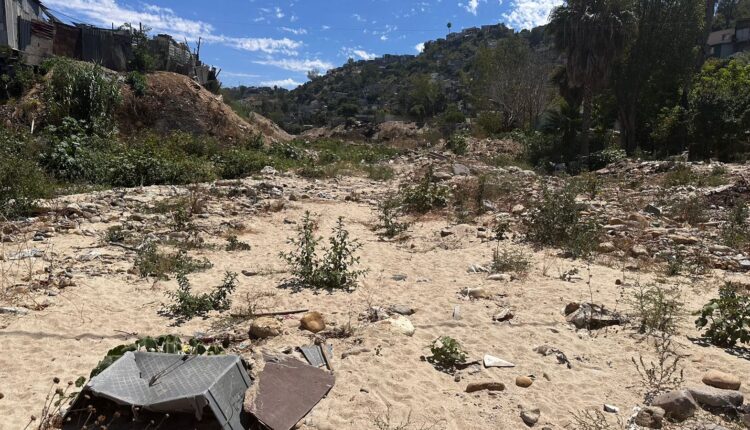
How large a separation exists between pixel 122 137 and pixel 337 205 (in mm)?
9066

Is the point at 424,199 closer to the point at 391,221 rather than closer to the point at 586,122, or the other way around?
the point at 391,221

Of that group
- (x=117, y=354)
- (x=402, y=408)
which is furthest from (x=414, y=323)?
(x=117, y=354)

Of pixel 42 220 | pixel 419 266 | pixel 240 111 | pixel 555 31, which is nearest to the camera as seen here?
pixel 419 266

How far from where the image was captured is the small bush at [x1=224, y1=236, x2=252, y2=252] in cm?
690

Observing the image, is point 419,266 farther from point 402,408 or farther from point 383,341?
point 402,408

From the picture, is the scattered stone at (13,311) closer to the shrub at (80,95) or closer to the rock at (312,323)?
the rock at (312,323)

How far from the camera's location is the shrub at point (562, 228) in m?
6.83

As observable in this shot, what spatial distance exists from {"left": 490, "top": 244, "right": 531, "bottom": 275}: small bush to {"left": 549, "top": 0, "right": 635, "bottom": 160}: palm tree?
12381 millimetres

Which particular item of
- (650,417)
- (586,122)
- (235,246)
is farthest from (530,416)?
(586,122)

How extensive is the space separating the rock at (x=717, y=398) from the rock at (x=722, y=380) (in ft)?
0.58

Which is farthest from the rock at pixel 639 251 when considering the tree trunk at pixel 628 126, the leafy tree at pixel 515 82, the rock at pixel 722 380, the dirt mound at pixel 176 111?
the leafy tree at pixel 515 82

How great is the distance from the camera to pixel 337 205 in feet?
35.1

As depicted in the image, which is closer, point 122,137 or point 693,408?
point 693,408

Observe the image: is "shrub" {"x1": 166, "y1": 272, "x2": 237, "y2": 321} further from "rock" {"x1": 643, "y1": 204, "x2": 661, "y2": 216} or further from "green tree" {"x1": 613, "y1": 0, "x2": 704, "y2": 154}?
"green tree" {"x1": 613, "y1": 0, "x2": 704, "y2": 154}
